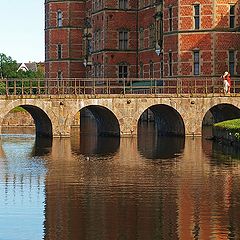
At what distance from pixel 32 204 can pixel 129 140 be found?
2546 cm

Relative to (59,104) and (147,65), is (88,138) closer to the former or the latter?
(59,104)

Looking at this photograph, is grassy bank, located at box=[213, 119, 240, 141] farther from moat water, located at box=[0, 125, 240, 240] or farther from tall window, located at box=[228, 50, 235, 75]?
tall window, located at box=[228, 50, 235, 75]

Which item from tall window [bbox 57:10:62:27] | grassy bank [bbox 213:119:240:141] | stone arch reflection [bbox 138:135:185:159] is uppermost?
tall window [bbox 57:10:62:27]

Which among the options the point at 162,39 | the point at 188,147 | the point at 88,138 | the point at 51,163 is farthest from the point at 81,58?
the point at 51,163

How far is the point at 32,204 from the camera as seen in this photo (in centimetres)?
2564

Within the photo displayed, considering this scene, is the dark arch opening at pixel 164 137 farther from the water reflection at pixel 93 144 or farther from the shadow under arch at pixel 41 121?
the shadow under arch at pixel 41 121

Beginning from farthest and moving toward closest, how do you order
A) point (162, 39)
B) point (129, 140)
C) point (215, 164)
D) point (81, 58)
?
point (81, 58)
point (162, 39)
point (129, 140)
point (215, 164)

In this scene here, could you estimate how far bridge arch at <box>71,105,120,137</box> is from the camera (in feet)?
175

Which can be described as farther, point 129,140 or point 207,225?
point 129,140

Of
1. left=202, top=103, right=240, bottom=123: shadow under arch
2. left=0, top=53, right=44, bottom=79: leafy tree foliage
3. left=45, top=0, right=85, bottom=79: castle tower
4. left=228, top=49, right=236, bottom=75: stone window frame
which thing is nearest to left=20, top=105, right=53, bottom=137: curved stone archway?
left=202, top=103, right=240, bottom=123: shadow under arch

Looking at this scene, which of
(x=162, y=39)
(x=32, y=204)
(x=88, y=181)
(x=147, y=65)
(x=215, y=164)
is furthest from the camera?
(x=147, y=65)

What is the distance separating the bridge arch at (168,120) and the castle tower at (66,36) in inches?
1101

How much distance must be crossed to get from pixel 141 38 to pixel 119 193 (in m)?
46.1

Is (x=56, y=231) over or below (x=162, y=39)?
below
